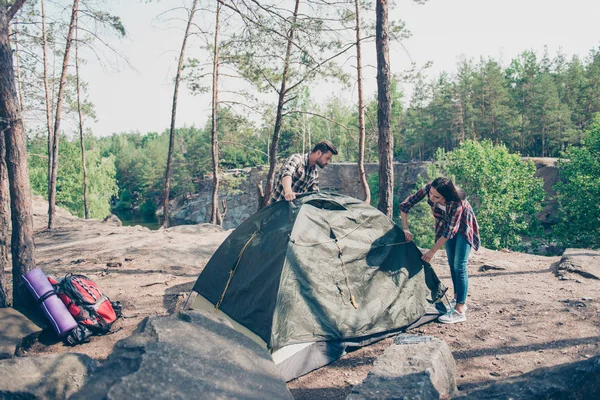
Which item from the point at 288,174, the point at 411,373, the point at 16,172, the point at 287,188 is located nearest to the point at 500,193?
the point at 288,174

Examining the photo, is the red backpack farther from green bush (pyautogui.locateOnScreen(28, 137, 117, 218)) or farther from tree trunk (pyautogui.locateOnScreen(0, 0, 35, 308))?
green bush (pyautogui.locateOnScreen(28, 137, 117, 218))

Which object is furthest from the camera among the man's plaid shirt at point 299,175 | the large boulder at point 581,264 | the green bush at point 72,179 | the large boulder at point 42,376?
the green bush at point 72,179

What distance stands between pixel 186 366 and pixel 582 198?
2373 centimetres

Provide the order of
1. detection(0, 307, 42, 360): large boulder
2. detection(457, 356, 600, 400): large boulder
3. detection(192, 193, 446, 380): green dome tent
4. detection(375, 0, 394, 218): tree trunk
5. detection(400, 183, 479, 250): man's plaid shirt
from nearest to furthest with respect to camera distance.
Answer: detection(457, 356, 600, 400): large boulder, detection(192, 193, 446, 380): green dome tent, detection(0, 307, 42, 360): large boulder, detection(400, 183, 479, 250): man's plaid shirt, detection(375, 0, 394, 218): tree trunk

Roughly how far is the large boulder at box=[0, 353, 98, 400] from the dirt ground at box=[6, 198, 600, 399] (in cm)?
93

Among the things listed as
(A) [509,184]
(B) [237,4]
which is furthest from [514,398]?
(A) [509,184]

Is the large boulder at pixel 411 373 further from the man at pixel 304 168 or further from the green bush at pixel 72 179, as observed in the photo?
the green bush at pixel 72 179

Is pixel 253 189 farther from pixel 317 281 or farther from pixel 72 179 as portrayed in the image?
pixel 317 281

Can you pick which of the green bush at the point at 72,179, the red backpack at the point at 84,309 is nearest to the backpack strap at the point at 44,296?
the red backpack at the point at 84,309

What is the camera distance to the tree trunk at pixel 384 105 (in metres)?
8.37

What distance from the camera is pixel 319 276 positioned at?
4.68 m

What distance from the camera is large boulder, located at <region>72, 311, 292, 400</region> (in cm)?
239

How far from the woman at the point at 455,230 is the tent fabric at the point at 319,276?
1.00ft

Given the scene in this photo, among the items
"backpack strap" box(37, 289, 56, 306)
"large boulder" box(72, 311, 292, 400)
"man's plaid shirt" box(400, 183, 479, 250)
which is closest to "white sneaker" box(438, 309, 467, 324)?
"man's plaid shirt" box(400, 183, 479, 250)
